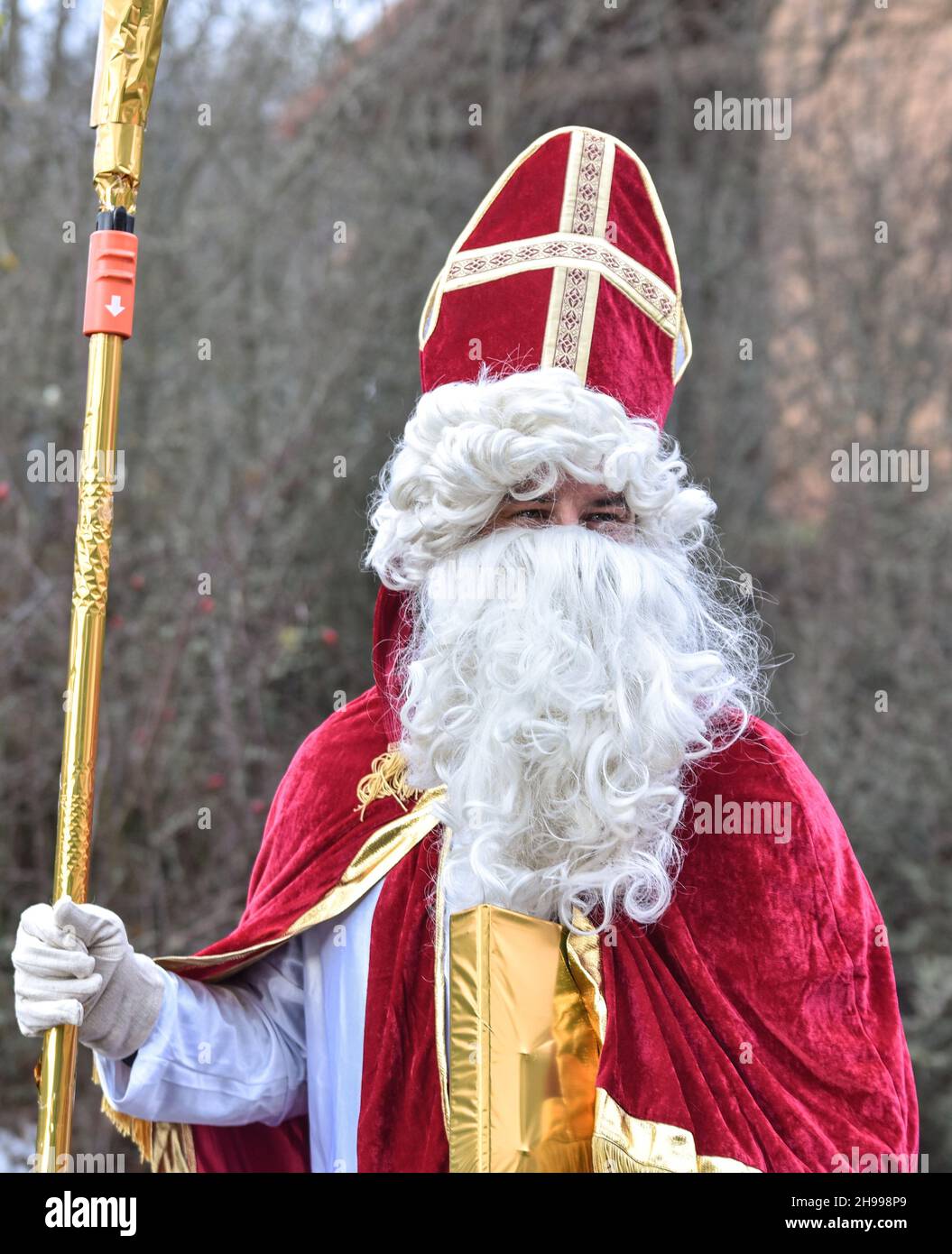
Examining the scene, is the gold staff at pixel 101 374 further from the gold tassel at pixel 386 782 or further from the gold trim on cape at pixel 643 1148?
the gold trim on cape at pixel 643 1148

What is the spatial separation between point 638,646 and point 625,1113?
2.50ft

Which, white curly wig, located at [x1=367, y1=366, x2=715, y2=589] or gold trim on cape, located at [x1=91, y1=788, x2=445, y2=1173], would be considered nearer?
white curly wig, located at [x1=367, y1=366, x2=715, y2=589]

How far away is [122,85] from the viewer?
2318mm

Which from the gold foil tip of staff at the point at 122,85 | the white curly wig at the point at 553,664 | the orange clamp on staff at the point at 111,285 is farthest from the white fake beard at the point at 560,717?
the gold foil tip of staff at the point at 122,85

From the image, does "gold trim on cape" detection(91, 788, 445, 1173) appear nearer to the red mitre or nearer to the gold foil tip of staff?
the red mitre

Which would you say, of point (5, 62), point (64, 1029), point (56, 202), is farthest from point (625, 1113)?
point (5, 62)

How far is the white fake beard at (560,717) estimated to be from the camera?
2.21 m

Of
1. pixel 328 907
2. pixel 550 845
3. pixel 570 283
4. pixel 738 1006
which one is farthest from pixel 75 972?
pixel 570 283

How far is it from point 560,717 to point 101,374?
39.2 inches

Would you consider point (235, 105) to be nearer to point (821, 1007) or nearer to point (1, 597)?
point (1, 597)

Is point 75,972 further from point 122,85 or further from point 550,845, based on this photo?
point 122,85

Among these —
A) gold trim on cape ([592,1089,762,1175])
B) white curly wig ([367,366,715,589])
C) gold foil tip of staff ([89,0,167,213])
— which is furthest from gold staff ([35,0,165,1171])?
gold trim on cape ([592,1089,762,1175])

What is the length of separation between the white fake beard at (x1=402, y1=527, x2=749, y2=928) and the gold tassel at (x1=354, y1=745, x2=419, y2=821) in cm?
17

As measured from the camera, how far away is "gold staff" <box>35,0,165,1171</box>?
7.34ft
